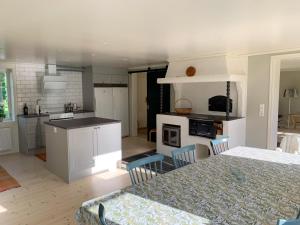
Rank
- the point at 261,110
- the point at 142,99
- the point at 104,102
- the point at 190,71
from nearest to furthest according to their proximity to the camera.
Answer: the point at 261,110
the point at 190,71
the point at 104,102
the point at 142,99

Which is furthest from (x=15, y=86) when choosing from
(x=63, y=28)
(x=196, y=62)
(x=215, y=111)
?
(x=215, y=111)

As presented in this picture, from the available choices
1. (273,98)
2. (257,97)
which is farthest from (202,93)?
(273,98)

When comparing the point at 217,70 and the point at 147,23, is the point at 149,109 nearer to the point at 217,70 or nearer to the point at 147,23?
the point at 217,70

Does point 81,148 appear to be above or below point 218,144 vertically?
below

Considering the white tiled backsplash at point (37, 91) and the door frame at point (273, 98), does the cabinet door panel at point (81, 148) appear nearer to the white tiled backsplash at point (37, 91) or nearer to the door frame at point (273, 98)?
the white tiled backsplash at point (37, 91)

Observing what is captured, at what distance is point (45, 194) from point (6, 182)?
3.01ft

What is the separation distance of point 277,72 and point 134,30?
3092mm

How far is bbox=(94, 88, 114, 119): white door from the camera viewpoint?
6.44 meters

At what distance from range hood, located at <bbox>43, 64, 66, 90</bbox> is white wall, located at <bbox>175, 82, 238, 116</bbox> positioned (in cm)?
294

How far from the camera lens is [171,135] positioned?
198 inches

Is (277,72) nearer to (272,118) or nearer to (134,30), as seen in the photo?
(272,118)

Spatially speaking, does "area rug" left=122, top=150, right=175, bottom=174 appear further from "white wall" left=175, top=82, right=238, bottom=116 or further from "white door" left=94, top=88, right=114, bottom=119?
"white door" left=94, top=88, right=114, bottom=119

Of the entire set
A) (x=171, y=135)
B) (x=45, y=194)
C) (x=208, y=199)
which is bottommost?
(x=45, y=194)

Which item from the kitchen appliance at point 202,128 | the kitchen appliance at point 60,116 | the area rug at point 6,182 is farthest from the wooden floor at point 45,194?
the kitchen appliance at point 202,128
